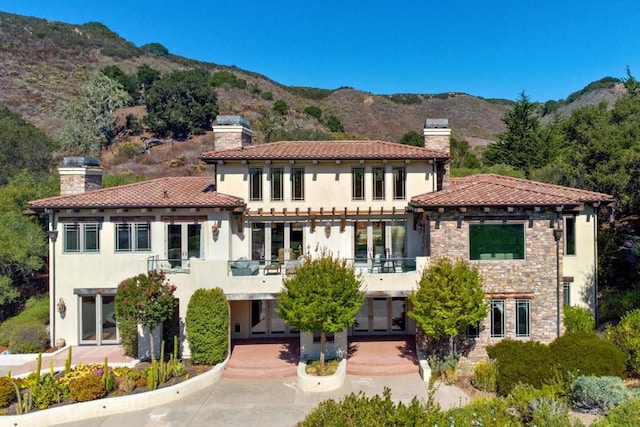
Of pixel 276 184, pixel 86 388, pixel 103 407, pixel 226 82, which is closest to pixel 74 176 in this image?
pixel 276 184

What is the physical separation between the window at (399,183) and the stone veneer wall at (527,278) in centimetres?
367

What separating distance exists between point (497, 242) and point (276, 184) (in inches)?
408

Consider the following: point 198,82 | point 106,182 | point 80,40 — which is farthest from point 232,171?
point 80,40

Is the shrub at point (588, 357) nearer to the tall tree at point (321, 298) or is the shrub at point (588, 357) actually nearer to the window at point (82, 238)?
the tall tree at point (321, 298)

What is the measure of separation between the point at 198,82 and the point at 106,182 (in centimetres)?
3988

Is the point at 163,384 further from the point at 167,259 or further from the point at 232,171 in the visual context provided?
the point at 232,171

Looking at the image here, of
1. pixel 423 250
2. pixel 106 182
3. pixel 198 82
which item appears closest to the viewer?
pixel 423 250

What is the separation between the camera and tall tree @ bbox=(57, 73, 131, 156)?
54.9 meters

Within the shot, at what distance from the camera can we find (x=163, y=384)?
14.5 metres

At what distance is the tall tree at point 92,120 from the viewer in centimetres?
5488

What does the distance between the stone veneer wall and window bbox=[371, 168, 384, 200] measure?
4.13 metres

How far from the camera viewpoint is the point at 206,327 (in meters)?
16.0

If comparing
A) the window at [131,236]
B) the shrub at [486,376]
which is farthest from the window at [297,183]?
the shrub at [486,376]

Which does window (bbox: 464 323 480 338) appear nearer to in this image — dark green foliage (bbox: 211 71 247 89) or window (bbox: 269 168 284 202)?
window (bbox: 269 168 284 202)
